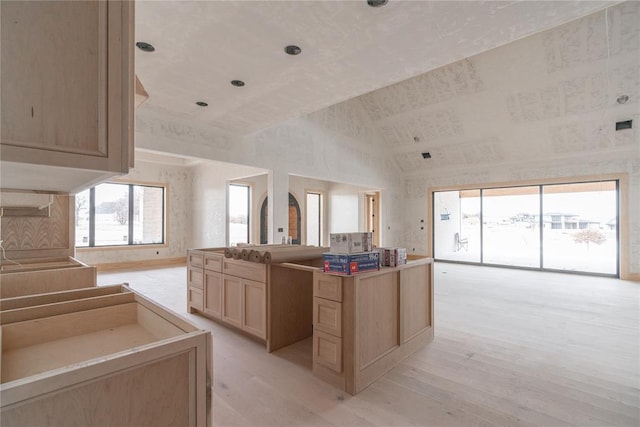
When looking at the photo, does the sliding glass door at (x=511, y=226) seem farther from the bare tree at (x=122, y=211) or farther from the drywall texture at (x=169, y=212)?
the bare tree at (x=122, y=211)

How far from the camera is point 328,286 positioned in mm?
2242

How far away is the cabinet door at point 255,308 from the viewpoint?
110 inches

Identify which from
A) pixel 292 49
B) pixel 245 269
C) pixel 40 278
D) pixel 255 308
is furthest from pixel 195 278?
pixel 292 49

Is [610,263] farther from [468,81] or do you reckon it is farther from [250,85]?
[250,85]

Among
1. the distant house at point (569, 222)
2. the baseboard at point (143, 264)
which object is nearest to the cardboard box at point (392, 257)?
the distant house at point (569, 222)

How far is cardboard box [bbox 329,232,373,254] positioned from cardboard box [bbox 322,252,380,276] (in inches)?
2.7

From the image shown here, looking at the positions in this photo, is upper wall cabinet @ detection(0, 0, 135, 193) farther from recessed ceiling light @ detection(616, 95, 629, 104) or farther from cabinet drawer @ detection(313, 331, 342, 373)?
recessed ceiling light @ detection(616, 95, 629, 104)

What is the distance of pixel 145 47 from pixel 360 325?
3.11 m

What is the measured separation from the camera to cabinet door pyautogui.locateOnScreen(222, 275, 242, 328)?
120 inches

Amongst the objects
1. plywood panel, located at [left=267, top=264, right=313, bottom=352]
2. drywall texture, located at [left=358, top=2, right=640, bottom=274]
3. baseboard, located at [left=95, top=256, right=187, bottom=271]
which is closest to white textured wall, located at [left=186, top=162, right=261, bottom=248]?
baseboard, located at [left=95, top=256, right=187, bottom=271]

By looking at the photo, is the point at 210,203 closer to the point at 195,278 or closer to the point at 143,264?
the point at 143,264

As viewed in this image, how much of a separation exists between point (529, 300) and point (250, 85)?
5102 millimetres

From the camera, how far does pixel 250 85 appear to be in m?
3.57

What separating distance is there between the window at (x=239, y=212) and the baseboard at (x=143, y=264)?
1.60 meters
